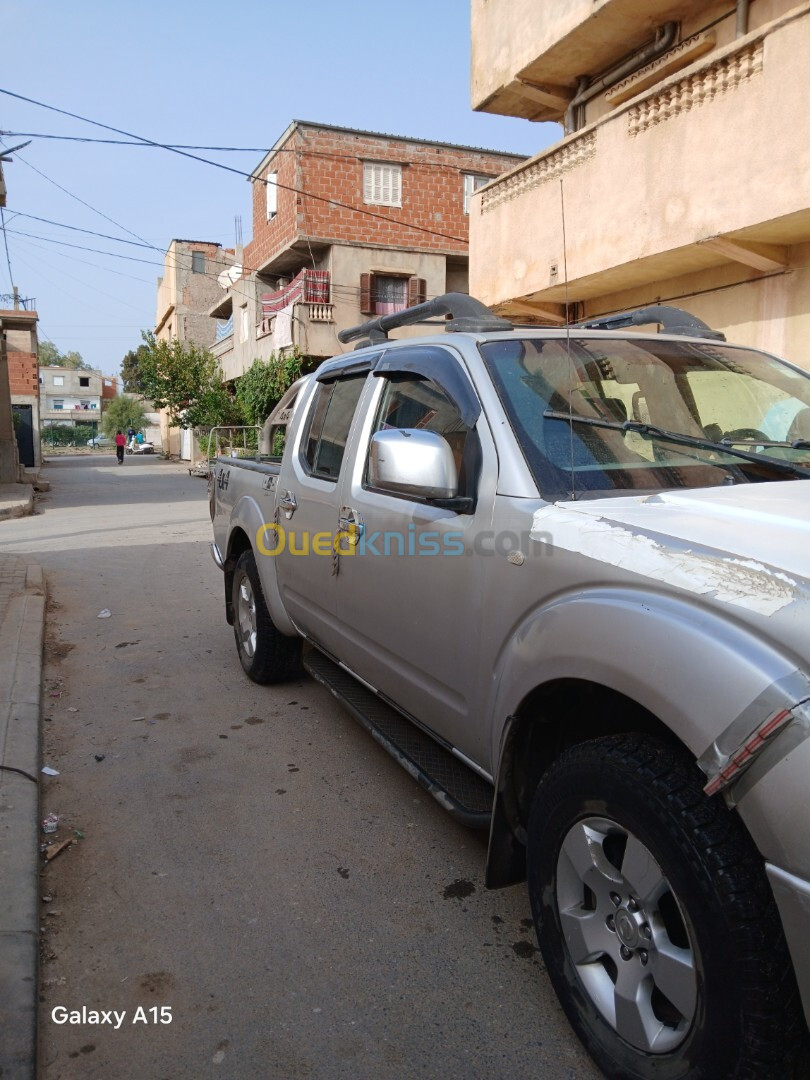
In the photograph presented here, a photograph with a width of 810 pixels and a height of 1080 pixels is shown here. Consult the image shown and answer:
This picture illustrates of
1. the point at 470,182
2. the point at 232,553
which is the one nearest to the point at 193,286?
the point at 470,182

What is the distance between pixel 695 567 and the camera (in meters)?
1.72

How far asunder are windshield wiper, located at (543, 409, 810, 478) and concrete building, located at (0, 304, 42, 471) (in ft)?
97.9

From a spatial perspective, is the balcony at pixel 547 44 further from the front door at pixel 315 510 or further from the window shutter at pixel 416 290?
the window shutter at pixel 416 290

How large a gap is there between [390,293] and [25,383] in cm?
1707

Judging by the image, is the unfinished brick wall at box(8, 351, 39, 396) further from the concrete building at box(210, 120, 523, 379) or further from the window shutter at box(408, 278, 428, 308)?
the window shutter at box(408, 278, 428, 308)

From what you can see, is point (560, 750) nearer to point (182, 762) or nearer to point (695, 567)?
point (695, 567)

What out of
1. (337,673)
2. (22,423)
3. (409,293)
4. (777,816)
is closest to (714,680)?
(777,816)

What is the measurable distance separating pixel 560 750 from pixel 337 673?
6.10 feet

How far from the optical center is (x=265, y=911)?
109 inches

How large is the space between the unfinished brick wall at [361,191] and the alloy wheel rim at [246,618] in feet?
74.0

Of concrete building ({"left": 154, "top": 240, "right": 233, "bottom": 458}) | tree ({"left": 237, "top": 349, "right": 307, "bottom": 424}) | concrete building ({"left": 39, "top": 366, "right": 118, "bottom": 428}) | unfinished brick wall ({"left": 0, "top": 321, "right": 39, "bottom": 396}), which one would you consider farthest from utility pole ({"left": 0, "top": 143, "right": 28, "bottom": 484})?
concrete building ({"left": 39, "top": 366, "right": 118, "bottom": 428})

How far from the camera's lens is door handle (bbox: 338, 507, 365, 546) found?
3.30m

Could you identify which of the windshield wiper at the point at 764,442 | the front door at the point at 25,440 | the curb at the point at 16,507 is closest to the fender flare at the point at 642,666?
the windshield wiper at the point at 764,442

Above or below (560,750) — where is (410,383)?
above
